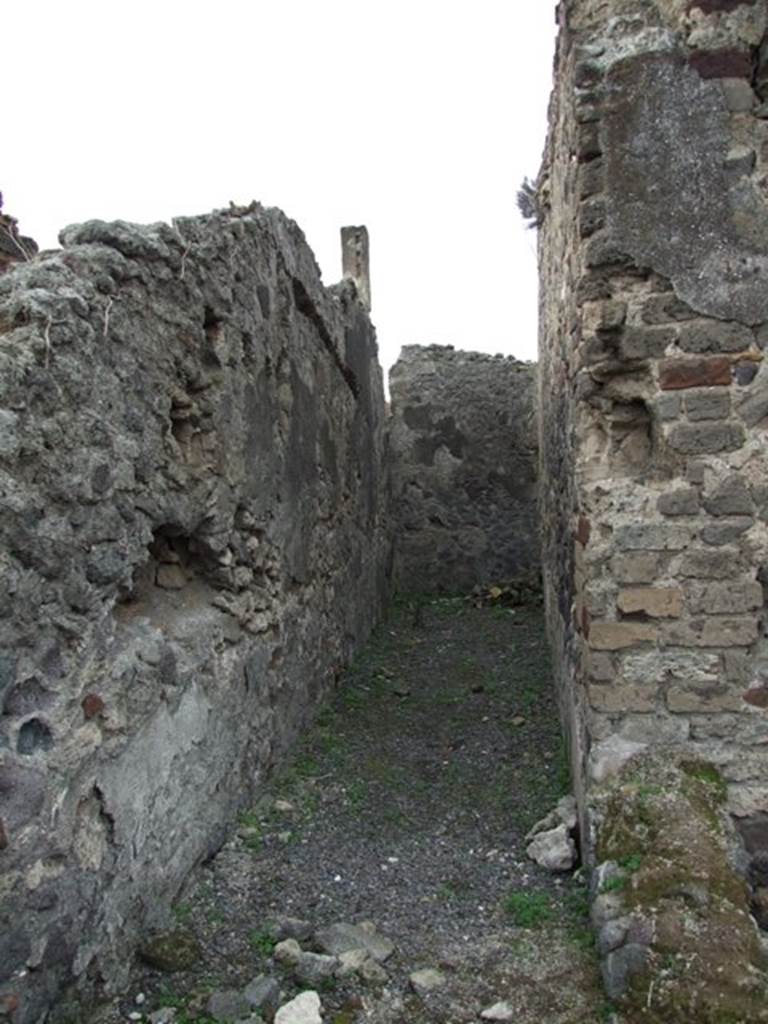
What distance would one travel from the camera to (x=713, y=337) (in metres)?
2.80

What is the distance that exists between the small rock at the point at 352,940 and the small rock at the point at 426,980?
132mm

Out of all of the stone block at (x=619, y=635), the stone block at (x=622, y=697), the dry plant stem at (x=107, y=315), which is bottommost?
the stone block at (x=622, y=697)

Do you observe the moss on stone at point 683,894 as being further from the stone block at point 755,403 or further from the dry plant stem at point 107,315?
the dry plant stem at point 107,315

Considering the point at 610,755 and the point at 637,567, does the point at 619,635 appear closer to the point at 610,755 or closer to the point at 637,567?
the point at 637,567

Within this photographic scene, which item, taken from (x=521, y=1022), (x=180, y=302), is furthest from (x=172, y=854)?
(x=180, y=302)

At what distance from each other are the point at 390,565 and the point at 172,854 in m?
5.90

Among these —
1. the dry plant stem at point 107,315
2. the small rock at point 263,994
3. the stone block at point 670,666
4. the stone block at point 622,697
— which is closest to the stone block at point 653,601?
the stone block at point 670,666

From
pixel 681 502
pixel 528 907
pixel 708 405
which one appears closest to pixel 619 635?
pixel 681 502

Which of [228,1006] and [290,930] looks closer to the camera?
[228,1006]

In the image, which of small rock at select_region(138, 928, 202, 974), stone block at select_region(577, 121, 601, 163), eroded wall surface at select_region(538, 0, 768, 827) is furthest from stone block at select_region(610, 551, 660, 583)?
small rock at select_region(138, 928, 202, 974)

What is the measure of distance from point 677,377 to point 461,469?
6595mm

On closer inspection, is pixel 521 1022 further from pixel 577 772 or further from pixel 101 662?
pixel 101 662

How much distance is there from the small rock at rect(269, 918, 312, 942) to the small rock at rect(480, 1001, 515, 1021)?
63 cm

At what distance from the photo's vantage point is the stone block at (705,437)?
2789 mm
